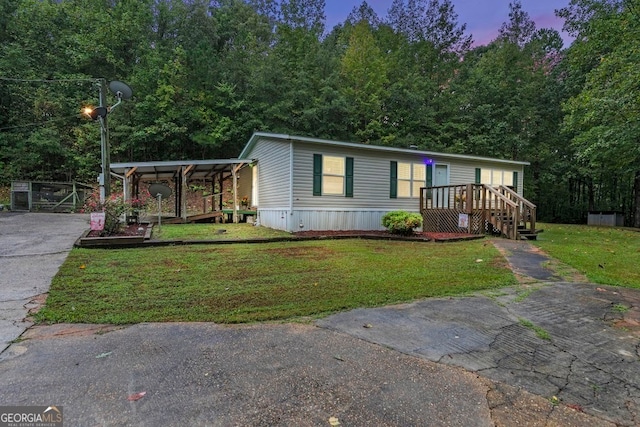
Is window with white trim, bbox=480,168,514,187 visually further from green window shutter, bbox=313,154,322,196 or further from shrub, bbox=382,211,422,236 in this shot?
green window shutter, bbox=313,154,322,196

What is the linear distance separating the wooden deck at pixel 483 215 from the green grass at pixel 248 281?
3025 millimetres

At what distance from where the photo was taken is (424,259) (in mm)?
6484

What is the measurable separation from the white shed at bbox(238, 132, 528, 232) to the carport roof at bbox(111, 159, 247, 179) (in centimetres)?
144

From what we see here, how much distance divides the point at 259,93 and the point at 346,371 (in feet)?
69.8

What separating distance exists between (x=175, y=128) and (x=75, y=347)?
1951 centimetres

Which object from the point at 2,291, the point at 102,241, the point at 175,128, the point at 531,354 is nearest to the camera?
the point at 531,354

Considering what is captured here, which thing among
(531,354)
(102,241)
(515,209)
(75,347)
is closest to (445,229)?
(515,209)

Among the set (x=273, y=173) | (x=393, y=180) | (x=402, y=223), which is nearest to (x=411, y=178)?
(x=393, y=180)

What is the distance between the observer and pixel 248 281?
4695 millimetres

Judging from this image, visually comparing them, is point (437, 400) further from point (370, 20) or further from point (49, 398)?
point (370, 20)

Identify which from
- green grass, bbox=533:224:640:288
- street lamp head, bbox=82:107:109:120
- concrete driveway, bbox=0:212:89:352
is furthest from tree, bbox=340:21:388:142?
concrete driveway, bbox=0:212:89:352

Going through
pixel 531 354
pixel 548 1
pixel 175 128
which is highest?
pixel 548 1

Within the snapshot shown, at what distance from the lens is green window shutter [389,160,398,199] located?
12312 mm

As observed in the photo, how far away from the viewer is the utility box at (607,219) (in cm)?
1891
